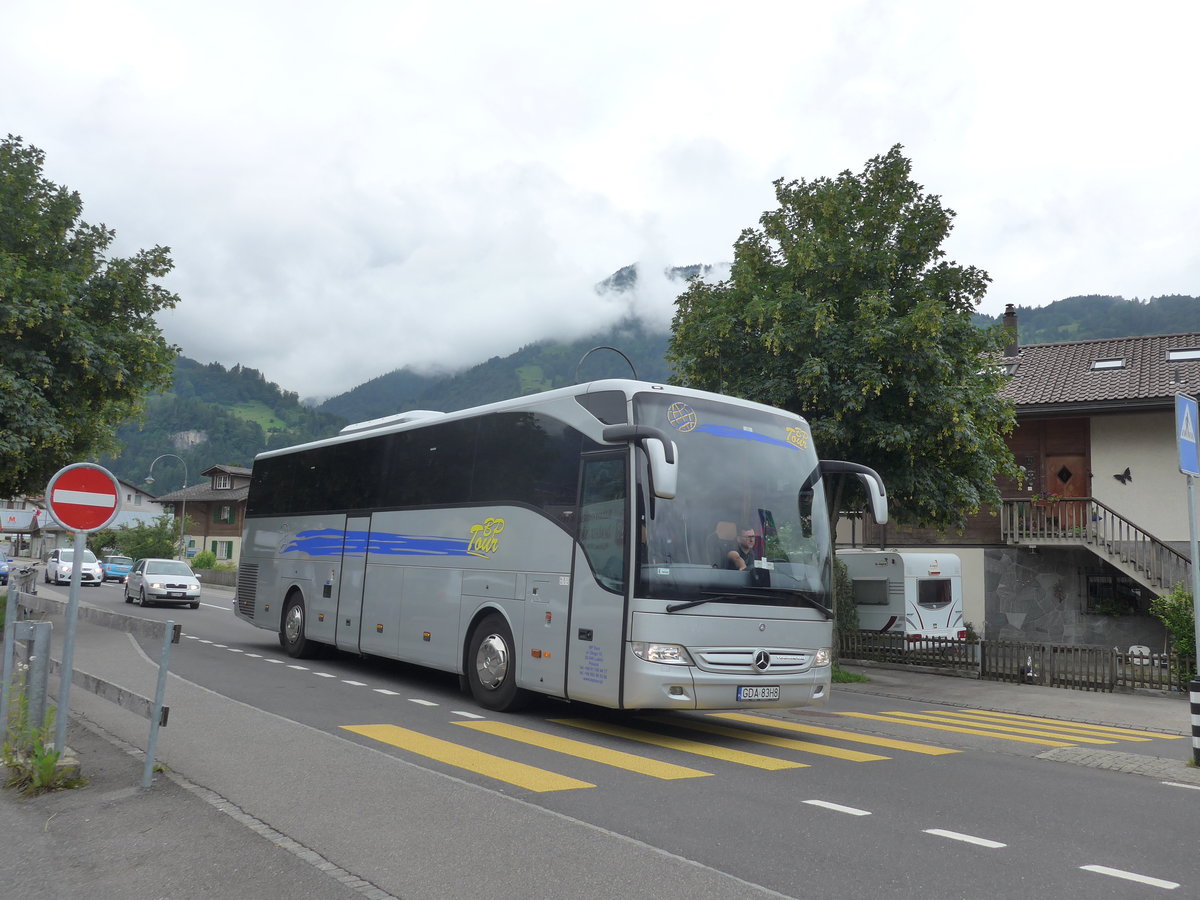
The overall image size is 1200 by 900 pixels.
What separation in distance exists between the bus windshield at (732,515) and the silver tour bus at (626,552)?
2 centimetres

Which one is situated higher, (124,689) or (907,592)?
(907,592)

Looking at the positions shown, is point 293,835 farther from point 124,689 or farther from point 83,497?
point 83,497

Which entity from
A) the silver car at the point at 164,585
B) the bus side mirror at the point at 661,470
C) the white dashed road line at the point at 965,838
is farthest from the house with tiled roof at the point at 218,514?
the white dashed road line at the point at 965,838

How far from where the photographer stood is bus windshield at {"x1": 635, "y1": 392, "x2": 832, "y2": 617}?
9.23m

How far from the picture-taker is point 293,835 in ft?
18.8

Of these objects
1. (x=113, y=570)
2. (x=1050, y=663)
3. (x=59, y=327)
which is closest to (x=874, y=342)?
(x=1050, y=663)

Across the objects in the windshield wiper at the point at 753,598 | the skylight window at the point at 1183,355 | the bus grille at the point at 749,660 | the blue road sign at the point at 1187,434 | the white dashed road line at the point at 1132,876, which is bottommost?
the white dashed road line at the point at 1132,876

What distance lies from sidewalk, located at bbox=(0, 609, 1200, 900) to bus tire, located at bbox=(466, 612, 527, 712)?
233 centimetres

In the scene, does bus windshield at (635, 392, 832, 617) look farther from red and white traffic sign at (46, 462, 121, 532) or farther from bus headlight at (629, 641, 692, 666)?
red and white traffic sign at (46, 462, 121, 532)

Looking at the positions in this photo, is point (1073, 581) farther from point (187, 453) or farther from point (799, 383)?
point (187, 453)

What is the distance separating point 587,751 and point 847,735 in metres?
3.64

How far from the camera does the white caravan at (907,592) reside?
80.0 feet

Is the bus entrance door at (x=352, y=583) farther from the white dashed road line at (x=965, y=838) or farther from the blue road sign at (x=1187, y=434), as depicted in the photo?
the blue road sign at (x=1187, y=434)

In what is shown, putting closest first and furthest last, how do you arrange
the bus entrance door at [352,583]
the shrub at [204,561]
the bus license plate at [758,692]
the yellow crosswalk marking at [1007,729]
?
the bus license plate at [758,692] → the yellow crosswalk marking at [1007,729] → the bus entrance door at [352,583] → the shrub at [204,561]
